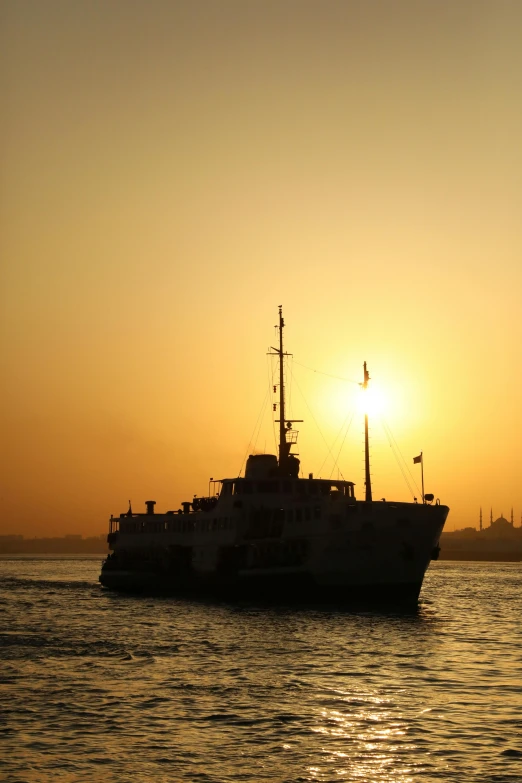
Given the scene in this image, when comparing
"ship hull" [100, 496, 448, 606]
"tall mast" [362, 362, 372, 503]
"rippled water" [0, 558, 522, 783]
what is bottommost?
"rippled water" [0, 558, 522, 783]

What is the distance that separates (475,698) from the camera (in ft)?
96.0

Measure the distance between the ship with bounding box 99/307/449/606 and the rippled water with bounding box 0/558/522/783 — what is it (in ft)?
13.8

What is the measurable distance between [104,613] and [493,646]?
3014 cm

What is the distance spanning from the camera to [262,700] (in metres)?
28.8

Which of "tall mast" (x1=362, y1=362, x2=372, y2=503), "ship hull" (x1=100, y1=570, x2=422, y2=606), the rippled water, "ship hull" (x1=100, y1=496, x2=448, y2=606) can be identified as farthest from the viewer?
"tall mast" (x1=362, y1=362, x2=372, y2=503)

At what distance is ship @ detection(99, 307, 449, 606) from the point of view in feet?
189

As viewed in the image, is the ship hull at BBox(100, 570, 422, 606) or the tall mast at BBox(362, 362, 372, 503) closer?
the ship hull at BBox(100, 570, 422, 606)

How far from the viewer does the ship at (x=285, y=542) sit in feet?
189

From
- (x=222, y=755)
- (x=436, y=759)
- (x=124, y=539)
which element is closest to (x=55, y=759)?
(x=222, y=755)

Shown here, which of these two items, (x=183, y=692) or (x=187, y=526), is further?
(x=187, y=526)

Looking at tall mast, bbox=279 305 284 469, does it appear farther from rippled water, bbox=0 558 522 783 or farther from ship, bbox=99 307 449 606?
rippled water, bbox=0 558 522 783

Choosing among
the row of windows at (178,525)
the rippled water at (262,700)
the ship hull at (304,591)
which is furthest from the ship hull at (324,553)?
the rippled water at (262,700)

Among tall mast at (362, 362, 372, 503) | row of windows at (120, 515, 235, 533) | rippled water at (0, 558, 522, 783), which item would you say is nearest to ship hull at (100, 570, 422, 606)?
rippled water at (0, 558, 522, 783)

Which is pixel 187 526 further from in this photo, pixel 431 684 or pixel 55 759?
pixel 55 759
